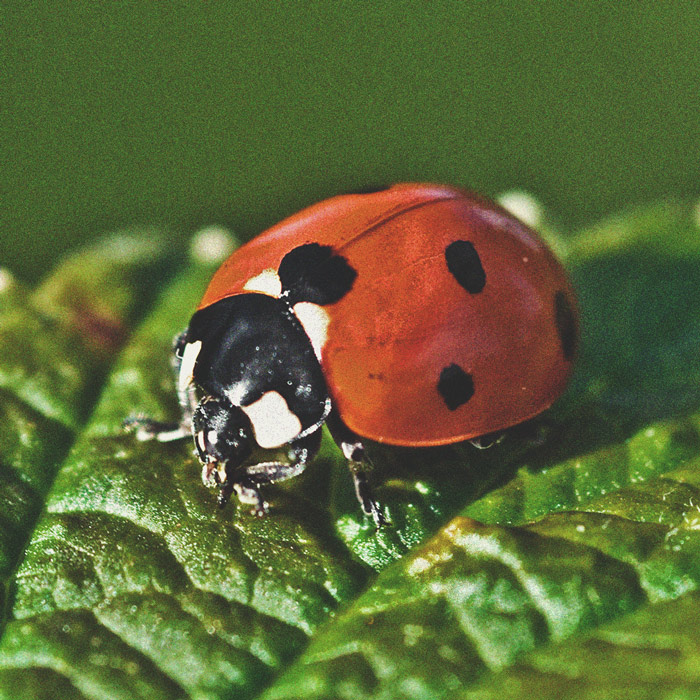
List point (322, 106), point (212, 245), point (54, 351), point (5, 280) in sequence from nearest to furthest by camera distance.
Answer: point (54, 351) < point (5, 280) < point (212, 245) < point (322, 106)

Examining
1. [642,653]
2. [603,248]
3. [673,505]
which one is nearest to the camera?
[642,653]

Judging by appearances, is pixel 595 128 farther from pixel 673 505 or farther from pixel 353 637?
pixel 353 637

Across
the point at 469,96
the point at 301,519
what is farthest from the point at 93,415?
the point at 469,96

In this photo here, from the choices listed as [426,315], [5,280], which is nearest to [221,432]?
[426,315]

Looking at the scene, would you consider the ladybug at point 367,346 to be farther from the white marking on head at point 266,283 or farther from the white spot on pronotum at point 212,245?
the white spot on pronotum at point 212,245

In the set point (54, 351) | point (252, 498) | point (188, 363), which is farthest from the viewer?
point (54, 351)

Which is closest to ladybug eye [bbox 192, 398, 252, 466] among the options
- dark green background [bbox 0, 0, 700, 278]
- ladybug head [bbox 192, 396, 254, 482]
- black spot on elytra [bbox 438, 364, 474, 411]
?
ladybug head [bbox 192, 396, 254, 482]

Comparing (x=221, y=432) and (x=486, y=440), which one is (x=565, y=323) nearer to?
(x=486, y=440)
